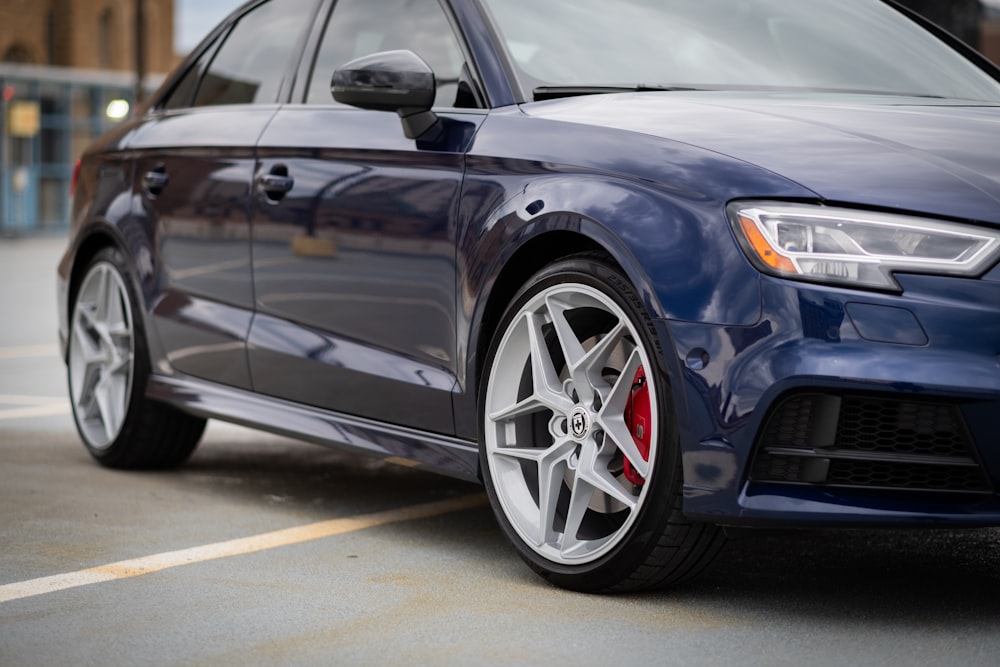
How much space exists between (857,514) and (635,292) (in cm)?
72

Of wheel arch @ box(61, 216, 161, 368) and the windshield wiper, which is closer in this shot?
the windshield wiper

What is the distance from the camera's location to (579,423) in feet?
13.3

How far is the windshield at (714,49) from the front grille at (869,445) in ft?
4.43

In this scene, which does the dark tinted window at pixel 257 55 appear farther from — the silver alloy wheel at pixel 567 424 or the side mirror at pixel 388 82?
the silver alloy wheel at pixel 567 424

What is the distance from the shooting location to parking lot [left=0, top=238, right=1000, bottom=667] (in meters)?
3.52

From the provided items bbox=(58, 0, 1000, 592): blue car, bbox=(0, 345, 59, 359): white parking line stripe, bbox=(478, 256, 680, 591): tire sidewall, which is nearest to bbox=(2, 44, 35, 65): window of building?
bbox=(0, 345, 59, 359): white parking line stripe

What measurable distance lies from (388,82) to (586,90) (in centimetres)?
54

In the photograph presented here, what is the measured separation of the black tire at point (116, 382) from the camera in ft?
20.0

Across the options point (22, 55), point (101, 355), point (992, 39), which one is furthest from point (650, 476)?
point (22, 55)

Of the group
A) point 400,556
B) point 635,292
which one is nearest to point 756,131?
point 635,292

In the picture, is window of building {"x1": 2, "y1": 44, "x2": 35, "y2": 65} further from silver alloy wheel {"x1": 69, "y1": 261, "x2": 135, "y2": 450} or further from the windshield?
the windshield

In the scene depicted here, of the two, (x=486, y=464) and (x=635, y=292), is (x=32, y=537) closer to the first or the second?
(x=486, y=464)

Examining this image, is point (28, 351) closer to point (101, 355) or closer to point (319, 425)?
point (101, 355)

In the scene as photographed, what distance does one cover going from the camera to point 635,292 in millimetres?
3842
